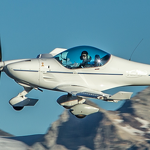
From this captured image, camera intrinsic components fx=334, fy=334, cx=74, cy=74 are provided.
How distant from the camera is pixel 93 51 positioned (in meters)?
15.2

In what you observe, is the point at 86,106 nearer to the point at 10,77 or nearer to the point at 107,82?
the point at 107,82

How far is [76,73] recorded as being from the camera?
15.3 metres

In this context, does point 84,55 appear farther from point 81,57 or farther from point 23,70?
point 23,70

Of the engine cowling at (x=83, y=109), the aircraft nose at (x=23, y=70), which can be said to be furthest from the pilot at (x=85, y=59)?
the aircraft nose at (x=23, y=70)

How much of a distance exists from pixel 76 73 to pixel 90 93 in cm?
133

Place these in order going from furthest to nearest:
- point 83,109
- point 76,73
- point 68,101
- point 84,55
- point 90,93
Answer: point 68,101 < point 76,73 < point 84,55 < point 83,109 < point 90,93

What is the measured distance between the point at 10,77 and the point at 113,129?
618ft

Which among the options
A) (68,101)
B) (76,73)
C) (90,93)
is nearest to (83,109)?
(90,93)

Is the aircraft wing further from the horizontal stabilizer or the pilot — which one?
the pilot

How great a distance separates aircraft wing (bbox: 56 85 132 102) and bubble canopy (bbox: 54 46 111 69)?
959 millimetres

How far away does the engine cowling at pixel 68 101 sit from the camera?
15.7 metres

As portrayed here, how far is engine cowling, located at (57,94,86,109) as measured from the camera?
1568 centimetres

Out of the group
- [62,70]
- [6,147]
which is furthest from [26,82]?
[6,147]

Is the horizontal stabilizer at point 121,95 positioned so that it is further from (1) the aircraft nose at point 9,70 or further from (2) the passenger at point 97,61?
(1) the aircraft nose at point 9,70
